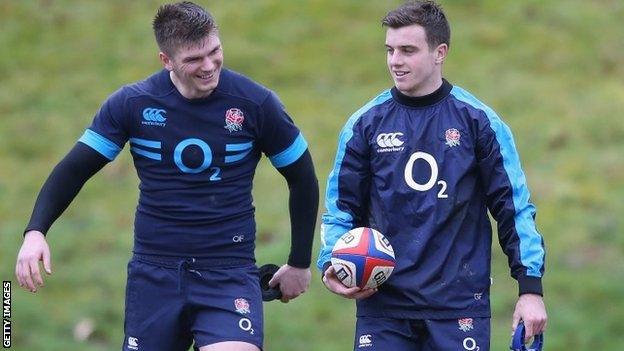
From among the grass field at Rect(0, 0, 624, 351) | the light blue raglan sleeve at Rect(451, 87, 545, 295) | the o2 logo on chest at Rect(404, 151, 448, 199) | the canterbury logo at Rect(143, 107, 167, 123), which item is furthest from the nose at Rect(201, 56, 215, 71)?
the grass field at Rect(0, 0, 624, 351)

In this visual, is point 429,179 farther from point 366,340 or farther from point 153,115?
point 153,115

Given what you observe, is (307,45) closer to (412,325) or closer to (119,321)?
(119,321)

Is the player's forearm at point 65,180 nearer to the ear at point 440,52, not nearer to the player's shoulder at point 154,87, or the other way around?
the player's shoulder at point 154,87

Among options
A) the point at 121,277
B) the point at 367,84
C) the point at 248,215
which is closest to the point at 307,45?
the point at 367,84

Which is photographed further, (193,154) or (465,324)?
(193,154)

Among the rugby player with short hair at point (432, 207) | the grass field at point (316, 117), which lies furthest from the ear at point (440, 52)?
the grass field at point (316, 117)

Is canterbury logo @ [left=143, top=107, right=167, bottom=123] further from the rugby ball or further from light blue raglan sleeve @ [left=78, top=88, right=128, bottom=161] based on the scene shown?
the rugby ball

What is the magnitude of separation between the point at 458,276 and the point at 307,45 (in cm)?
859

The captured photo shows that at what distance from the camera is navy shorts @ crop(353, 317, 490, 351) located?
6.69 meters

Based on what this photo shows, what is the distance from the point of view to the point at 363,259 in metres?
6.54

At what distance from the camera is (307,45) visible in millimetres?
15078

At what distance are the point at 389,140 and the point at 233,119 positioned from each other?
0.80 m

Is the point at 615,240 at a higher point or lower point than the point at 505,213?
higher

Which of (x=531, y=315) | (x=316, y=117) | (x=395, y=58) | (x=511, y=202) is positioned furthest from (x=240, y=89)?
(x=316, y=117)
